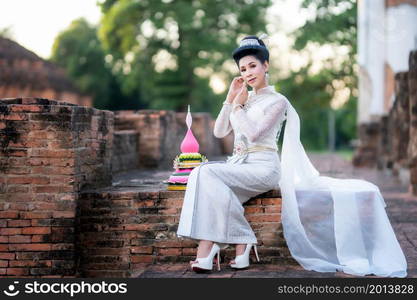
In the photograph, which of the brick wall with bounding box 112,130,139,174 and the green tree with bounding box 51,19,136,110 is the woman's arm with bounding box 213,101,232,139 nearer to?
the brick wall with bounding box 112,130,139,174

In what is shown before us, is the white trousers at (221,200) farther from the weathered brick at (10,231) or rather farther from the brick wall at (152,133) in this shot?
the brick wall at (152,133)

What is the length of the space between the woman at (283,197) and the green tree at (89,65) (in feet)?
95.5

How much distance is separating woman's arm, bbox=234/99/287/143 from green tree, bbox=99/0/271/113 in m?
19.1

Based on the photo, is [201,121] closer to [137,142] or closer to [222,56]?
[137,142]

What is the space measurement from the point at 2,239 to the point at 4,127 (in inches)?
33.3

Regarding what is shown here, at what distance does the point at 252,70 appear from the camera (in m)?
4.58

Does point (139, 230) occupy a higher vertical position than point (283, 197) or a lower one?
lower

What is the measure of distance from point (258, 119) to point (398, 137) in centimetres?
647

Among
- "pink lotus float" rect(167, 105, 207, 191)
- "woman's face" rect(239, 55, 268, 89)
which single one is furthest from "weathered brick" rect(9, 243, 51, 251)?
"woman's face" rect(239, 55, 268, 89)

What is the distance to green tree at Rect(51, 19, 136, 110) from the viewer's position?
3447cm

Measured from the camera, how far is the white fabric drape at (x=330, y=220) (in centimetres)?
451

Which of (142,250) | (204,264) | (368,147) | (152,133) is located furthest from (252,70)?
(368,147)

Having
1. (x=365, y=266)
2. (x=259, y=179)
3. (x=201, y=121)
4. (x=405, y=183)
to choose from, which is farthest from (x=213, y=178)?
(x=201, y=121)

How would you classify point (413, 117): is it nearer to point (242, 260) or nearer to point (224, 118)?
point (224, 118)
